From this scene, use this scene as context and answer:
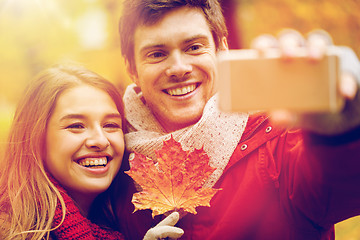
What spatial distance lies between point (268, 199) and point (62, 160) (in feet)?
3.55

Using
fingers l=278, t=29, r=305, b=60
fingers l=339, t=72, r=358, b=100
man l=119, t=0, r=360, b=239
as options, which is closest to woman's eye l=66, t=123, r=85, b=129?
man l=119, t=0, r=360, b=239

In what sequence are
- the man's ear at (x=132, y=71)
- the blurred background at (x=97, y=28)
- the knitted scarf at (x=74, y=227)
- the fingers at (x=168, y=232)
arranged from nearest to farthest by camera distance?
the fingers at (x=168, y=232) → the knitted scarf at (x=74, y=227) → the man's ear at (x=132, y=71) → the blurred background at (x=97, y=28)

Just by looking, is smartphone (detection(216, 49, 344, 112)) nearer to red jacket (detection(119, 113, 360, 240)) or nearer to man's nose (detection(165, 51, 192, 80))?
red jacket (detection(119, 113, 360, 240))

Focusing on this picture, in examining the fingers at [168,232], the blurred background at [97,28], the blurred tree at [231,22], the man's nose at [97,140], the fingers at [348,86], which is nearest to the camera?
the fingers at [348,86]

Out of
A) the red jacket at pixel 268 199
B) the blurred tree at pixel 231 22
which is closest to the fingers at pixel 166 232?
the red jacket at pixel 268 199

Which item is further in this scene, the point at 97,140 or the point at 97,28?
the point at 97,28

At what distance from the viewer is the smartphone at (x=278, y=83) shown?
107cm

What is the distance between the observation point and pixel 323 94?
107cm

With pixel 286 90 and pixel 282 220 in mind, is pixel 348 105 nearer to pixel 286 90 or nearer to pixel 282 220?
pixel 286 90

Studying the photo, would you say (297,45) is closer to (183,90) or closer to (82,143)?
(183,90)

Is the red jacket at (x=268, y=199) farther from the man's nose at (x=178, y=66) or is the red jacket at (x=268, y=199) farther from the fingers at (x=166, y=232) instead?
the man's nose at (x=178, y=66)

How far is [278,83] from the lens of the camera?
3.61 feet

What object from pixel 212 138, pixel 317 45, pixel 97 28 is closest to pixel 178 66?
pixel 212 138

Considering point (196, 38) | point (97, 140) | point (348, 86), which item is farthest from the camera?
A: point (196, 38)
